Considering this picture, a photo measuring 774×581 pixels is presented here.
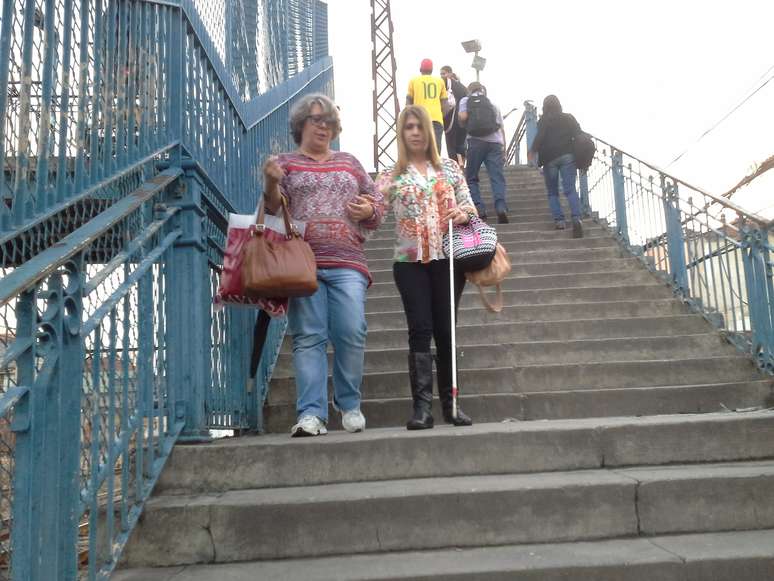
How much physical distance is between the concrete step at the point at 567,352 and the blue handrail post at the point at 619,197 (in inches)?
89.3

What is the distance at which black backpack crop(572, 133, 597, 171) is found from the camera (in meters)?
7.57

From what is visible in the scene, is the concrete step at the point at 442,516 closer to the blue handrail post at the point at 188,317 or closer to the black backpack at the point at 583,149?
the blue handrail post at the point at 188,317

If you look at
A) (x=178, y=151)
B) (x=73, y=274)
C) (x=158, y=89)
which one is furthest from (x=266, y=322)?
(x=73, y=274)

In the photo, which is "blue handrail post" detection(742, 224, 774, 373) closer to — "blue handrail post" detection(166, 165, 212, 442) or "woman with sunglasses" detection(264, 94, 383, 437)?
"woman with sunglasses" detection(264, 94, 383, 437)

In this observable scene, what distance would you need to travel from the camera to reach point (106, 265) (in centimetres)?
236

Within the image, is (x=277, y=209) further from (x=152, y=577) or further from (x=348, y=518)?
(x=152, y=577)

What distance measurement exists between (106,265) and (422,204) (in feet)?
5.91

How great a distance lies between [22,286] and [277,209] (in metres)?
1.68

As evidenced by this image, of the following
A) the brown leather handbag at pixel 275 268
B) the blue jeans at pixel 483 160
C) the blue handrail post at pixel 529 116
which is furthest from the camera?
the blue handrail post at pixel 529 116

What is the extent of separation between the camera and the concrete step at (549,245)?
6.93 metres

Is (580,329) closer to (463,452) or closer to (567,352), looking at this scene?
(567,352)

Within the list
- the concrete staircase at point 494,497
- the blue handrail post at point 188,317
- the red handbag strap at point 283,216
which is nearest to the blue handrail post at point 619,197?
the concrete staircase at point 494,497

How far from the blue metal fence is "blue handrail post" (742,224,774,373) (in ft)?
10.1

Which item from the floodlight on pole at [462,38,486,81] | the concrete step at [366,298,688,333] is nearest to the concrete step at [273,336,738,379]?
the concrete step at [366,298,688,333]
